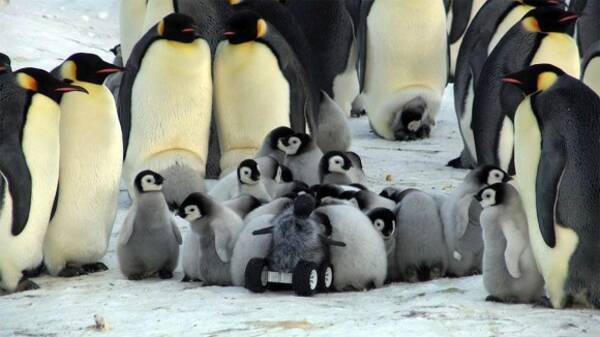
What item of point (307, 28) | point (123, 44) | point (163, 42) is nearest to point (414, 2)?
point (307, 28)

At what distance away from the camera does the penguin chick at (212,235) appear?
210 inches

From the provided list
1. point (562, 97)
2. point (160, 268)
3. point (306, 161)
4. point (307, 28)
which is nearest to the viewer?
point (562, 97)

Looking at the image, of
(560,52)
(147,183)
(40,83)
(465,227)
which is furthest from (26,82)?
(560,52)

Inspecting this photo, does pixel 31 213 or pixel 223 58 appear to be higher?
pixel 223 58

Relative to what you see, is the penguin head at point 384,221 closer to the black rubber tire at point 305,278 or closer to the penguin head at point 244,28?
the black rubber tire at point 305,278

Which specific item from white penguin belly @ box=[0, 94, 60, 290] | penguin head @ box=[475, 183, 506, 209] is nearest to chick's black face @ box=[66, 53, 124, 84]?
white penguin belly @ box=[0, 94, 60, 290]

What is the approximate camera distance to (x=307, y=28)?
1014cm

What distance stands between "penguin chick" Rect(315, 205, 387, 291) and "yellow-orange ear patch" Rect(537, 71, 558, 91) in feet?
2.75

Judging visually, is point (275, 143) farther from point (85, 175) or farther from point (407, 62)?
point (407, 62)

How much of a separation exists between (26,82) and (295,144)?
63.1 inches

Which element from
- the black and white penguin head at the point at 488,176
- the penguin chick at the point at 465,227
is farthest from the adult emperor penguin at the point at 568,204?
the black and white penguin head at the point at 488,176

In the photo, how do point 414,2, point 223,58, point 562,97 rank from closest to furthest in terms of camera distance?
point 562,97, point 223,58, point 414,2

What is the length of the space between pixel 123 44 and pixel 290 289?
4.69m

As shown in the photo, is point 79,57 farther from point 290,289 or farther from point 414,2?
point 414,2
